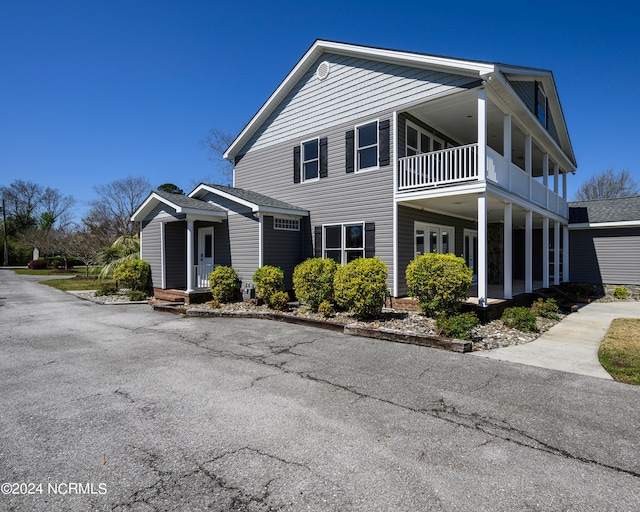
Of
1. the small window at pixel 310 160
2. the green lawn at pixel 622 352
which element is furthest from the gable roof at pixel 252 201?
the green lawn at pixel 622 352

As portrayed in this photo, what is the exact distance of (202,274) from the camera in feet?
45.5

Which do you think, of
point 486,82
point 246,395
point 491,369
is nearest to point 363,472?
point 246,395

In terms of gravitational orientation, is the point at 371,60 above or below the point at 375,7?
below

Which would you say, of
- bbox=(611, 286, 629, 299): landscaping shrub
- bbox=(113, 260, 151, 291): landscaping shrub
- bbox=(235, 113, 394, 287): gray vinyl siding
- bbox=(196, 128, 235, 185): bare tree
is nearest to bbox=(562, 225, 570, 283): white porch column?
bbox=(611, 286, 629, 299): landscaping shrub

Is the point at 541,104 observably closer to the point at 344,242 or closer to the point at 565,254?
the point at 565,254

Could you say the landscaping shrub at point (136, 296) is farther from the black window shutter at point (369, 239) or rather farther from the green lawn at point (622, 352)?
the green lawn at point (622, 352)

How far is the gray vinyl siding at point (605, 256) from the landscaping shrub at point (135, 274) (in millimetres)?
19752

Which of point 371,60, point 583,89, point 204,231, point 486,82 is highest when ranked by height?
point 583,89

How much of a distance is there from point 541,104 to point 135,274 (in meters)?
18.0

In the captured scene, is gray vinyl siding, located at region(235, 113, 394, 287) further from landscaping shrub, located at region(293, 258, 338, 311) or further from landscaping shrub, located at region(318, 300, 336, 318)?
landscaping shrub, located at region(318, 300, 336, 318)

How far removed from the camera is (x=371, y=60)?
37.7 ft

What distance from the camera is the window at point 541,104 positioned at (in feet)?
43.6

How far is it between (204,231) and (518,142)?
1330cm

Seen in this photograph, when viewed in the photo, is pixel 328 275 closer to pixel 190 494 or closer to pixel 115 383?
pixel 115 383
